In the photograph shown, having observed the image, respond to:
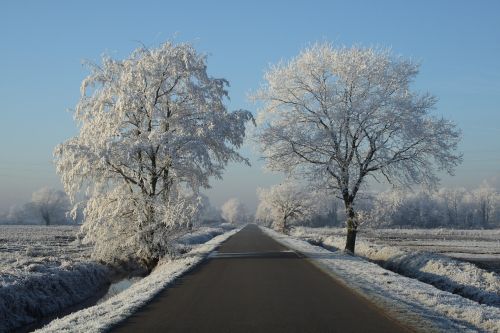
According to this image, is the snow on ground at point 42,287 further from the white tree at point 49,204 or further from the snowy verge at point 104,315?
the white tree at point 49,204

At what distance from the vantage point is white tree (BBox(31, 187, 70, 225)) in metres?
159

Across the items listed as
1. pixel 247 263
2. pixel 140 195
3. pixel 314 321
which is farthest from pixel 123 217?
pixel 314 321

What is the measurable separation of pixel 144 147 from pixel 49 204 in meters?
148

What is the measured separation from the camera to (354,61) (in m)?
29.5

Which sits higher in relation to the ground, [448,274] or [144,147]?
[144,147]

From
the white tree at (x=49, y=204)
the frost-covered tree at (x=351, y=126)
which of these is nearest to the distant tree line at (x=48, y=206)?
the white tree at (x=49, y=204)

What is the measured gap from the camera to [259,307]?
11.7m

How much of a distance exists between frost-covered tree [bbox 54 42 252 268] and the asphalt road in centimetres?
778

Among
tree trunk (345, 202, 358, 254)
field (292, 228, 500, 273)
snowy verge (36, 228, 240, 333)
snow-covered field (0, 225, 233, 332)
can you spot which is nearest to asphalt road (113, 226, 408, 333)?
snowy verge (36, 228, 240, 333)

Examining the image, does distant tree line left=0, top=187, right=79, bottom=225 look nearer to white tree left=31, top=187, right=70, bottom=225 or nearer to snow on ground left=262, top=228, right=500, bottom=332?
white tree left=31, top=187, right=70, bottom=225

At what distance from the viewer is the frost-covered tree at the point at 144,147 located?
24.5 m

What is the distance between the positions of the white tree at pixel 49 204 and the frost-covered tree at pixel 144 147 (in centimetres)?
14212

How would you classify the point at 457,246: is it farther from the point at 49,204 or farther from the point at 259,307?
the point at 49,204

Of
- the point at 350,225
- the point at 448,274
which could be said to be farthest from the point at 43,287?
the point at 350,225
